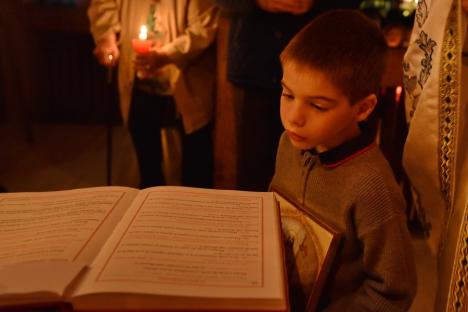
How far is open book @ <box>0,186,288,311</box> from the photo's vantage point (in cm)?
52

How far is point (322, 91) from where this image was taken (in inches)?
30.3

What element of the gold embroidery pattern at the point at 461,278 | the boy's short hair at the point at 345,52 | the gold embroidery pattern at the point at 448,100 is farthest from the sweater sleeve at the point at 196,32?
the gold embroidery pattern at the point at 461,278

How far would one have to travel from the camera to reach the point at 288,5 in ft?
4.03

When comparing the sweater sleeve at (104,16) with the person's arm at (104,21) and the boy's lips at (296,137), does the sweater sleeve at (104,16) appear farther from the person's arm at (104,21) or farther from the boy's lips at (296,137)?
the boy's lips at (296,137)

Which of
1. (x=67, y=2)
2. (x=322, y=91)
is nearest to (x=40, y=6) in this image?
(x=67, y=2)

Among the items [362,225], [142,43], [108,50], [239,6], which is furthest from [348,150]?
[108,50]

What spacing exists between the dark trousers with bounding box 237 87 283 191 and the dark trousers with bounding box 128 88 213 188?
61 centimetres

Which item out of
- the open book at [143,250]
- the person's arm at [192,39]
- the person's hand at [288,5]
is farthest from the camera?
the person's arm at [192,39]

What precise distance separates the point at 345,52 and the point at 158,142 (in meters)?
1.47

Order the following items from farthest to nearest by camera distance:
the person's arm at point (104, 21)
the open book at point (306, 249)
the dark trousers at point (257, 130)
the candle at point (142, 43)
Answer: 1. the person's arm at point (104, 21)
2. the candle at point (142, 43)
3. the dark trousers at point (257, 130)
4. the open book at point (306, 249)

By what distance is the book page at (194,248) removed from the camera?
530 mm

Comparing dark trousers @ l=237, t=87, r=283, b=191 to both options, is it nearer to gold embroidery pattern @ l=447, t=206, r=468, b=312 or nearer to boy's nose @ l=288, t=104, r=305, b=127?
boy's nose @ l=288, t=104, r=305, b=127

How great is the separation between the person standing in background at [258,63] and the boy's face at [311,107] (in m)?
0.56

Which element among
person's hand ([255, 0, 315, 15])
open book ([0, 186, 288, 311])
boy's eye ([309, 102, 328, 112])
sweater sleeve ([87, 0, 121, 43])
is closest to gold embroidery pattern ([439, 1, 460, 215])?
boy's eye ([309, 102, 328, 112])
